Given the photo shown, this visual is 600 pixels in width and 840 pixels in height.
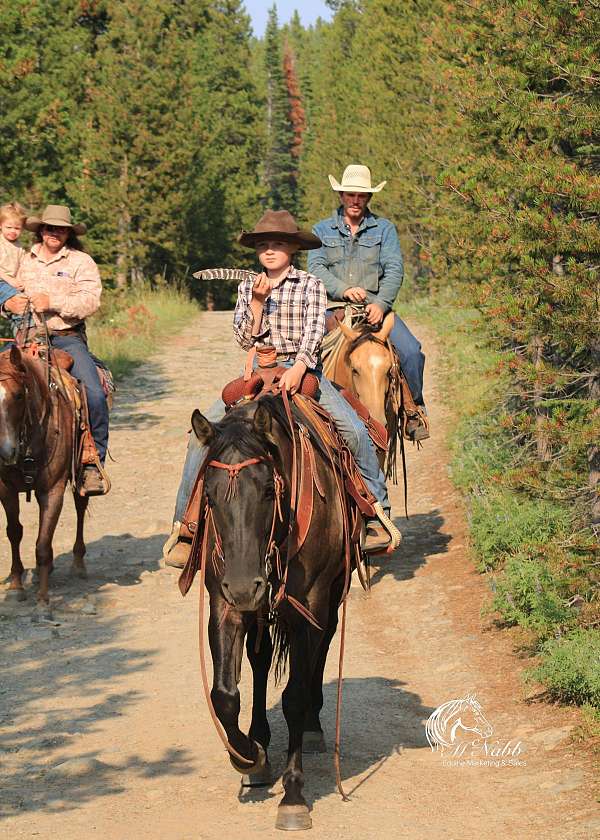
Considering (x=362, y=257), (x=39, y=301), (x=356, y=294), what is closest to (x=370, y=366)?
(x=356, y=294)

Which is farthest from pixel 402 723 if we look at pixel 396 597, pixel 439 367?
pixel 439 367

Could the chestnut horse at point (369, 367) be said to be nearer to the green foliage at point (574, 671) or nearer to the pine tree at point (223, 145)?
the green foliage at point (574, 671)

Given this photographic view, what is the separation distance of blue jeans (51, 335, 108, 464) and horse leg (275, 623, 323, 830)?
5364 mm

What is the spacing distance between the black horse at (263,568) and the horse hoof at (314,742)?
519mm

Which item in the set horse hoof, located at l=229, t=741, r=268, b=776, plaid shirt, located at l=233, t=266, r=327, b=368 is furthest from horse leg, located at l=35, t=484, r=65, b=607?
horse hoof, located at l=229, t=741, r=268, b=776

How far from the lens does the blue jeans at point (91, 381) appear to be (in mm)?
11195

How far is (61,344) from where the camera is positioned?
37.0 feet

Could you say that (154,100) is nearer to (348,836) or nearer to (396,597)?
(396,597)

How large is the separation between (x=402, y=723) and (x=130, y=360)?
17.9m

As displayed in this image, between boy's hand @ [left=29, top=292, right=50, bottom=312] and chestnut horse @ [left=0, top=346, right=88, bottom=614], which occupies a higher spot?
boy's hand @ [left=29, top=292, right=50, bottom=312]

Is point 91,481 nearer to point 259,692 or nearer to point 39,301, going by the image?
point 39,301

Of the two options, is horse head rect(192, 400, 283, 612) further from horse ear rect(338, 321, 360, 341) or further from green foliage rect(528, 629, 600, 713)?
horse ear rect(338, 321, 360, 341)

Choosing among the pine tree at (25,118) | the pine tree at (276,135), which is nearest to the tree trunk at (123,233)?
the pine tree at (25,118)

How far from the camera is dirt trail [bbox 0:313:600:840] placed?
6.03 meters
